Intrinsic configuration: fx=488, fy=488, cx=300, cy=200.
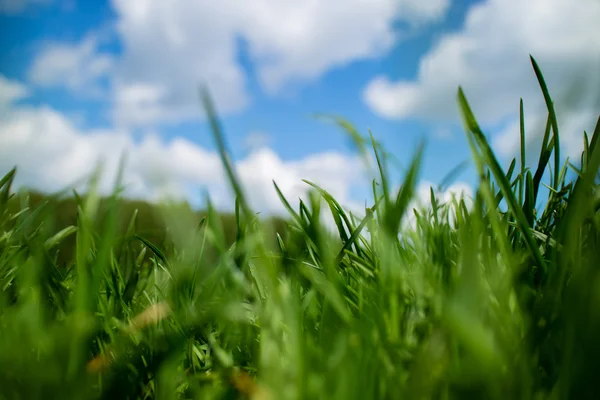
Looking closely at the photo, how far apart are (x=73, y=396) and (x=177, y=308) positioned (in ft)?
0.64

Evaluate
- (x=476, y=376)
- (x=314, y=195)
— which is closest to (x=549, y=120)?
(x=314, y=195)

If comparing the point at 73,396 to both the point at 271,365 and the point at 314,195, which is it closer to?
the point at 271,365

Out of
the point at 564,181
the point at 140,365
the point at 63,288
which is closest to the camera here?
the point at 140,365

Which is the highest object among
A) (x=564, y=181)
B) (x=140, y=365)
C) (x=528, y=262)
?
(x=564, y=181)

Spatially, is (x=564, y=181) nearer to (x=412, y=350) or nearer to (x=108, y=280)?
(x=412, y=350)

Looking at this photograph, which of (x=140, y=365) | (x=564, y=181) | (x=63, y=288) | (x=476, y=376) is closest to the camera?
(x=476, y=376)

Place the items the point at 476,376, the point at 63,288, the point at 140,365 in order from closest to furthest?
the point at 476,376, the point at 140,365, the point at 63,288

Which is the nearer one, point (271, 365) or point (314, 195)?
point (271, 365)

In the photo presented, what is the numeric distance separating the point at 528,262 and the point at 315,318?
0.80 feet

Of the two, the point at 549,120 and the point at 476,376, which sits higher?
the point at 549,120

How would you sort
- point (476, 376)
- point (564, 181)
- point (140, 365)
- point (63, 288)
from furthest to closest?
point (564, 181) → point (63, 288) → point (140, 365) → point (476, 376)

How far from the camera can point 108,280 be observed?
625mm

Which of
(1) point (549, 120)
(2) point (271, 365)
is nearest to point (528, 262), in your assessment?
(1) point (549, 120)

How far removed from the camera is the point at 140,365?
17.8 inches
